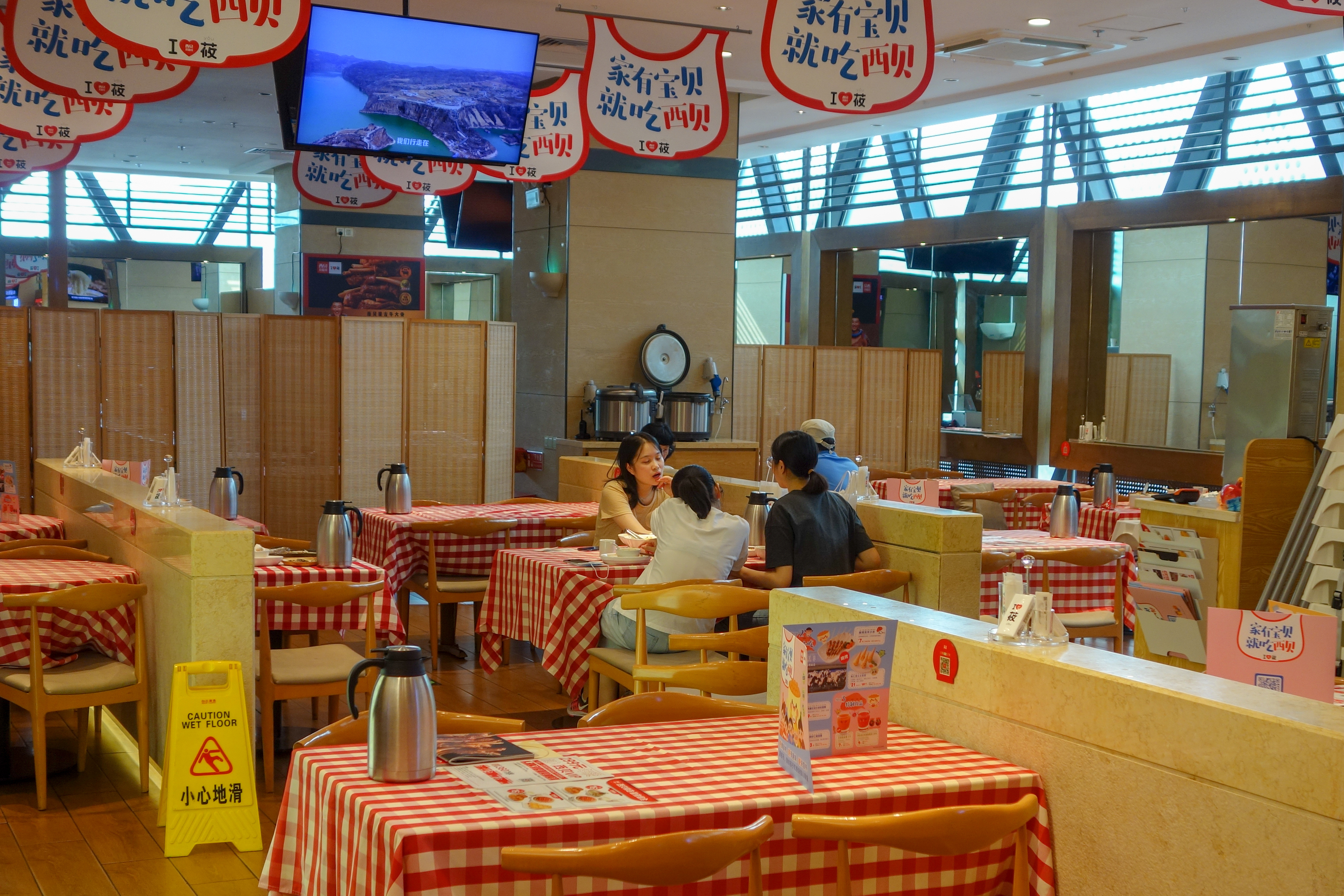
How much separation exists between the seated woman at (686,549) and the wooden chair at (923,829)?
2.50m

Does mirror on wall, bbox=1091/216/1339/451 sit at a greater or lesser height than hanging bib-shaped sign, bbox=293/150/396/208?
lesser

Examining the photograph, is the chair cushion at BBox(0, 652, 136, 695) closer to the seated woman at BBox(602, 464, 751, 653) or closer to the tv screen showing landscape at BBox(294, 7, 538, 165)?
the seated woman at BBox(602, 464, 751, 653)

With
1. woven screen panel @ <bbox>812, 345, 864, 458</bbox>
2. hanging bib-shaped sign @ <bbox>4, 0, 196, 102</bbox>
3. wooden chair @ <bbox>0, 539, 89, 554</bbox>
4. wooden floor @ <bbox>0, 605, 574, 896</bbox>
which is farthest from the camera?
woven screen panel @ <bbox>812, 345, 864, 458</bbox>

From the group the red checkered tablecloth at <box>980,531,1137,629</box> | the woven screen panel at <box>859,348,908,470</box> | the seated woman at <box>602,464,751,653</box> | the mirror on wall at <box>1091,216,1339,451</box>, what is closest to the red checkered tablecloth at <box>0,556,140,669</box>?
the seated woman at <box>602,464,751,653</box>

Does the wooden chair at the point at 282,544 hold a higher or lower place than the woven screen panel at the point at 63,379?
lower

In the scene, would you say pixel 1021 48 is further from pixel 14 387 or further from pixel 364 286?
pixel 364 286

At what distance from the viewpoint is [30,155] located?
8.98m

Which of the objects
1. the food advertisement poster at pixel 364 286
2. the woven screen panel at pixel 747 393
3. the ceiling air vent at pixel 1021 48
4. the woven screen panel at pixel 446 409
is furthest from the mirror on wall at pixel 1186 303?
the food advertisement poster at pixel 364 286

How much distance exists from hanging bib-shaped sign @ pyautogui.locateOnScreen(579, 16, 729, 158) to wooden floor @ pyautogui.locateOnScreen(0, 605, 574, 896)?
306 centimetres

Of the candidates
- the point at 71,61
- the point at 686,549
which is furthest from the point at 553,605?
the point at 71,61

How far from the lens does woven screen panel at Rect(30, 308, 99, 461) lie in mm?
8469

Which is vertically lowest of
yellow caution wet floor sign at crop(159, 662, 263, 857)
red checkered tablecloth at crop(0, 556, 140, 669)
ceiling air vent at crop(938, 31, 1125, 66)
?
yellow caution wet floor sign at crop(159, 662, 263, 857)

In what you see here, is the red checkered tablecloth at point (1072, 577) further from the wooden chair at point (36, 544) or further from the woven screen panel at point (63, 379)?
the woven screen panel at point (63, 379)

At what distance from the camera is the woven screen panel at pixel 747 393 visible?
34.8 feet
